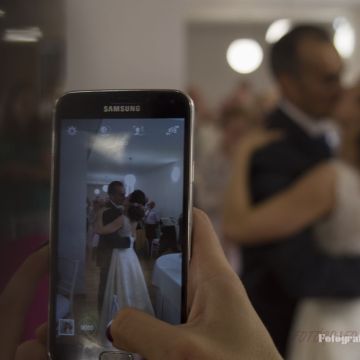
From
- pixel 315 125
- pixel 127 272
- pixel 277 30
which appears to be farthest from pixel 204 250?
pixel 277 30

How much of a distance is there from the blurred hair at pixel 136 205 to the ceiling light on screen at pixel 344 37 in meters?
0.19

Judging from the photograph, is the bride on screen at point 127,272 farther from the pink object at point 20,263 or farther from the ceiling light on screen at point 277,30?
the ceiling light on screen at point 277,30

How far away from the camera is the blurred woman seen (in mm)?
361

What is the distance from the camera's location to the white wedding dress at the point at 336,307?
1.13 feet

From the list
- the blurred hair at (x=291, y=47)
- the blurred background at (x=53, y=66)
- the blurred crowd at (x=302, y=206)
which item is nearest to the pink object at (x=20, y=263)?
the blurred background at (x=53, y=66)

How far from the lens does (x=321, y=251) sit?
0.39 m

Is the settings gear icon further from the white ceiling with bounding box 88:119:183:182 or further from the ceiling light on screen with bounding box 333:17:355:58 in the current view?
the ceiling light on screen with bounding box 333:17:355:58

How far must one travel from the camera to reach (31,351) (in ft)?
1.16

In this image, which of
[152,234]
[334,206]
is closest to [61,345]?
[152,234]

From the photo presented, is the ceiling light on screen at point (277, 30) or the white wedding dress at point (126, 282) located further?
the ceiling light on screen at point (277, 30)

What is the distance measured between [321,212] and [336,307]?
7 cm

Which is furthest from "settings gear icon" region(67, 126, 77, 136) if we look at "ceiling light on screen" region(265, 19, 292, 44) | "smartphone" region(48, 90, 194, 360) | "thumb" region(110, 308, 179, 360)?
"ceiling light on screen" region(265, 19, 292, 44)

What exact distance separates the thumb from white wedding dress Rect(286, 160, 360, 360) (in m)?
0.09

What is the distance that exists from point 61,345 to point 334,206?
0.66ft
